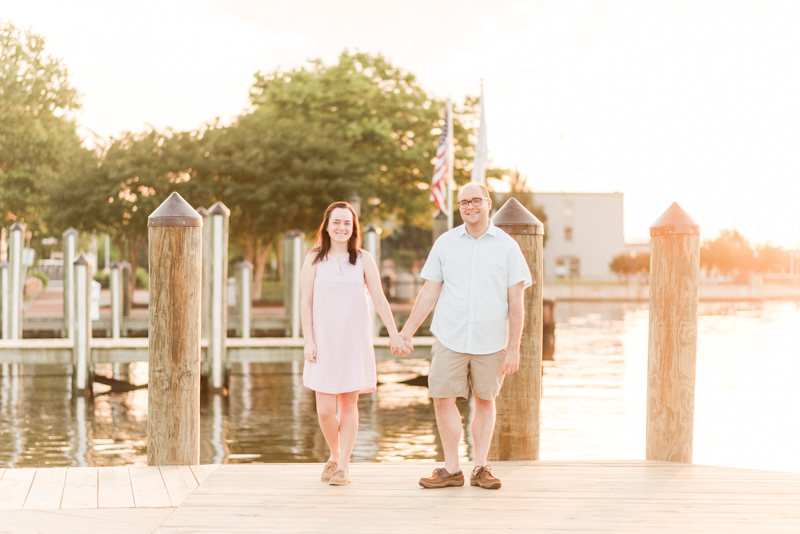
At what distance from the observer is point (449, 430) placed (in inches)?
220

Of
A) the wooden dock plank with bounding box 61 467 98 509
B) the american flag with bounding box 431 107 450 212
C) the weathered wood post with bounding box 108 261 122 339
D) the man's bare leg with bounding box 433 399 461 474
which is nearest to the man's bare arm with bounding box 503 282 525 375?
the man's bare leg with bounding box 433 399 461 474

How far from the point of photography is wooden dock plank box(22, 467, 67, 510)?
5234 mm

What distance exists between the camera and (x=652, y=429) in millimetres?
6359

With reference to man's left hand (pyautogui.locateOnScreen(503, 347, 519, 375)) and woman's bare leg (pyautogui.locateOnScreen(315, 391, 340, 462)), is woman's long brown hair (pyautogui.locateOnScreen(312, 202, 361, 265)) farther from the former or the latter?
man's left hand (pyautogui.locateOnScreen(503, 347, 519, 375))

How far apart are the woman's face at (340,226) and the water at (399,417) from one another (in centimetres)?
541

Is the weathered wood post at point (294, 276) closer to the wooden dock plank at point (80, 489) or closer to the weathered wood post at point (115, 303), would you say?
the weathered wood post at point (115, 303)

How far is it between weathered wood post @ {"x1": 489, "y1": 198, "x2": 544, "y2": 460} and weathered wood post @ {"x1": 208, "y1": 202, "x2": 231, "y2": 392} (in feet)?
25.1

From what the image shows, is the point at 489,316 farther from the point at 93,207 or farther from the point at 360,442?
the point at 93,207

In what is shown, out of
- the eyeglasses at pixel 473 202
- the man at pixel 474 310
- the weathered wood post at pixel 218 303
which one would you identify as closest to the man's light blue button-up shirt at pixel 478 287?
the man at pixel 474 310

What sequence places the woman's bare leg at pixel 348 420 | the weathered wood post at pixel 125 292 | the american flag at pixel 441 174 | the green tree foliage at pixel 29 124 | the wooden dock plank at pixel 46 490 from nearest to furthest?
1. the wooden dock plank at pixel 46 490
2. the woman's bare leg at pixel 348 420
3. the american flag at pixel 441 174
4. the weathered wood post at pixel 125 292
5. the green tree foliage at pixel 29 124

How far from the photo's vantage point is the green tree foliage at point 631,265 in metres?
70.3

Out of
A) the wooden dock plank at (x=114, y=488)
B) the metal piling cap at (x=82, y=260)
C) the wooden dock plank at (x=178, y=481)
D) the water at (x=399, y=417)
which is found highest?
the metal piling cap at (x=82, y=260)

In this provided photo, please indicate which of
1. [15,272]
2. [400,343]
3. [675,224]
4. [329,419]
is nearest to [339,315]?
[400,343]

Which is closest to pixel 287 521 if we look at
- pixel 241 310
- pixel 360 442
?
pixel 360 442
